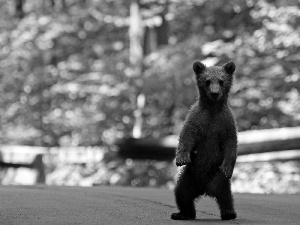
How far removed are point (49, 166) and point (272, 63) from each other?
5.18m

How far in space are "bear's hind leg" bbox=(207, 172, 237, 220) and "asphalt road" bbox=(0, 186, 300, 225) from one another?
0.07 metres

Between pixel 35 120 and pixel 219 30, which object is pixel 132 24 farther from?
pixel 35 120

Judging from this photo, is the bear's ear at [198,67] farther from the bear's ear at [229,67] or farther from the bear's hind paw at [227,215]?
the bear's hind paw at [227,215]

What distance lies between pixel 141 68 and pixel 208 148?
13213 millimetres

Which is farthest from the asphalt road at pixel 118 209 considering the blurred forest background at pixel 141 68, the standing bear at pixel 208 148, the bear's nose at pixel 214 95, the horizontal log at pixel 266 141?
the blurred forest background at pixel 141 68

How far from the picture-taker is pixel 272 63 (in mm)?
17688

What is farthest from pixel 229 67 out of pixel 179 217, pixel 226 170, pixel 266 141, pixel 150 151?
pixel 150 151

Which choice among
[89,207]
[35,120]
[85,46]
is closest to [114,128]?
[35,120]

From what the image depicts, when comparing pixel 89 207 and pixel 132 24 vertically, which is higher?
pixel 132 24

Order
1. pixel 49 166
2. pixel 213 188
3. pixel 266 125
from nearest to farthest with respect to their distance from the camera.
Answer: pixel 213 188, pixel 49 166, pixel 266 125

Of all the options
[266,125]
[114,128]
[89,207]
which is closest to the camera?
[89,207]

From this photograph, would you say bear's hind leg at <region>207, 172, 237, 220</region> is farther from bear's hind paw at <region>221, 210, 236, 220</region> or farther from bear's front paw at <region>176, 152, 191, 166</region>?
bear's front paw at <region>176, 152, 191, 166</region>

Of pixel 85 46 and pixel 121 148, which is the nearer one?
pixel 121 148

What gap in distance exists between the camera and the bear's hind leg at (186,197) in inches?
235
